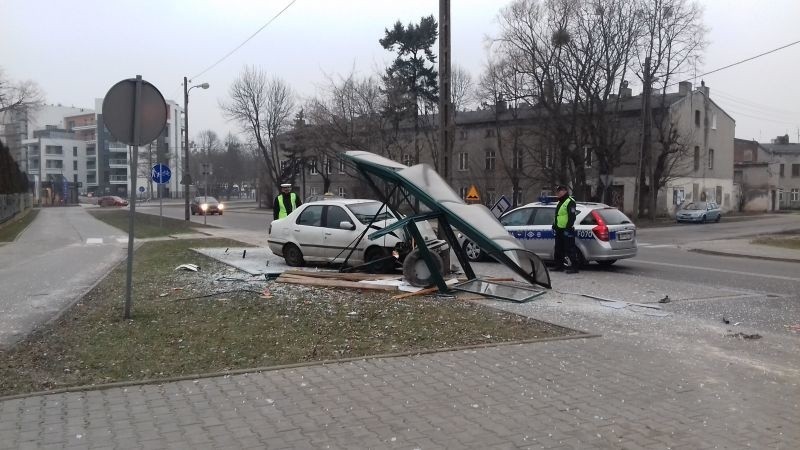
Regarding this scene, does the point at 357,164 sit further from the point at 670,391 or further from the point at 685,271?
the point at 685,271

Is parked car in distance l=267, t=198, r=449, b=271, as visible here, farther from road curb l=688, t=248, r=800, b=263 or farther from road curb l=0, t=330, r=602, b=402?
road curb l=688, t=248, r=800, b=263

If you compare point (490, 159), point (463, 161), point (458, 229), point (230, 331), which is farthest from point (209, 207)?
point (230, 331)

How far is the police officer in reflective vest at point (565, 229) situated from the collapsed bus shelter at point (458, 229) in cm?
292

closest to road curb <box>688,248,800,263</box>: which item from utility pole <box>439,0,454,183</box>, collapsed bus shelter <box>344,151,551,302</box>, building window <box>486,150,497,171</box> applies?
utility pole <box>439,0,454,183</box>

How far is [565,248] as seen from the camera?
1273cm

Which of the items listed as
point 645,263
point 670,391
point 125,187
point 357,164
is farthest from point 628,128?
point 125,187

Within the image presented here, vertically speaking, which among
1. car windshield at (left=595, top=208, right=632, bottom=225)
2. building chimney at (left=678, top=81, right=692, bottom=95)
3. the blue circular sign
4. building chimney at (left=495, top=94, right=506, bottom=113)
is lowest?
car windshield at (left=595, top=208, right=632, bottom=225)

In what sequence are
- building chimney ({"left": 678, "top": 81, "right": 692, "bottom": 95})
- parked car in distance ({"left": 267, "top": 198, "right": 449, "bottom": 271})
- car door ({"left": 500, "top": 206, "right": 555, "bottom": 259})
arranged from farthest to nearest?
1. building chimney ({"left": 678, "top": 81, "right": 692, "bottom": 95})
2. car door ({"left": 500, "top": 206, "right": 555, "bottom": 259})
3. parked car in distance ({"left": 267, "top": 198, "right": 449, "bottom": 271})

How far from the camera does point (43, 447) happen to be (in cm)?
383

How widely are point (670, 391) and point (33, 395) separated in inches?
186

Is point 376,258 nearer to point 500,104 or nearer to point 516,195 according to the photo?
point 516,195

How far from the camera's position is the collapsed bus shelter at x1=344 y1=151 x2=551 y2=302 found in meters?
8.96

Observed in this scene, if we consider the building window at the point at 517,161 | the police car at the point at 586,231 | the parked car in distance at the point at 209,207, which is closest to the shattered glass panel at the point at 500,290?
the police car at the point at 586,231

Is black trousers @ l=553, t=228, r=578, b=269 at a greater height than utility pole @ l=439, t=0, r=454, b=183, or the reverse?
utility pole @ l=439, t=0, r=454, b=183
